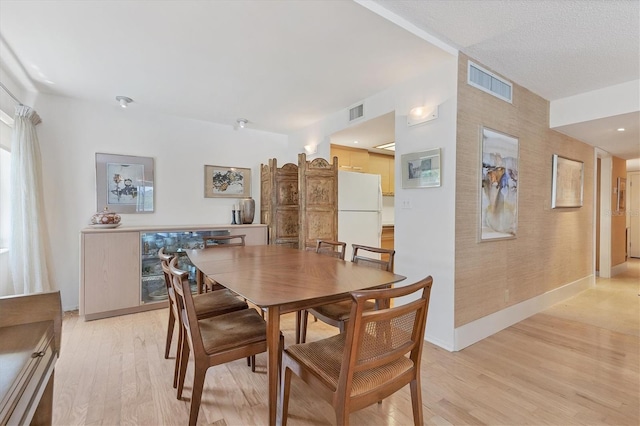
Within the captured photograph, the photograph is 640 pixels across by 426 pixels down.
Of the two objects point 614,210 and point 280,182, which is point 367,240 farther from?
point 614,210

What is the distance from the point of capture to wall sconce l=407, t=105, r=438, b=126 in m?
2.55

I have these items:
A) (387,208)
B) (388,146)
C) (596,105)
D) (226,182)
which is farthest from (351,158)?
(596,105)

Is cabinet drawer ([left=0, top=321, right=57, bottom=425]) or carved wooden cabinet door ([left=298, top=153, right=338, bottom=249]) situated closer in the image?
cabinet drawer ([left=0, top=321, right=57, bottom=425])

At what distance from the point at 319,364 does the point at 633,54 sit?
3.49 m

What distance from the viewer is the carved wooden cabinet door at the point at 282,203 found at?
4.06 m

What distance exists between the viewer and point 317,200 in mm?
3725

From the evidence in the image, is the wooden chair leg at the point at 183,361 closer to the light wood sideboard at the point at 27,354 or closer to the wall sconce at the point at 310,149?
the light wood sideboard at the point at 27,354

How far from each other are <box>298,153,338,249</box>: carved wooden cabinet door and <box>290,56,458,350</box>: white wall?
1.08 m

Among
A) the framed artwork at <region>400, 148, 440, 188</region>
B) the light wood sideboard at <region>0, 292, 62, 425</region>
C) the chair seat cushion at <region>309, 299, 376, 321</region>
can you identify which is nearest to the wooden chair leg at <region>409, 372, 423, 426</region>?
the chair seat cushion at <region>309, 299, 376, 321</region>

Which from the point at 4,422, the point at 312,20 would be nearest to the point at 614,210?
the point at 312,20

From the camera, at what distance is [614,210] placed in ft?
16.7

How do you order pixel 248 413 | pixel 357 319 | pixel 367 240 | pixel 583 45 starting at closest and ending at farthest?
1. pixel 357 319
2. pixel 248 413
3. pixel 583 45
4. pixel 367 240

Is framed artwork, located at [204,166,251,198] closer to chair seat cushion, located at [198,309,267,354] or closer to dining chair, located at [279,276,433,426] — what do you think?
chair seat cushion, located at [198,309,267,354]

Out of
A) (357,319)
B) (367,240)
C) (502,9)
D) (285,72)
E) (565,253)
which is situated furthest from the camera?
(367,240)
